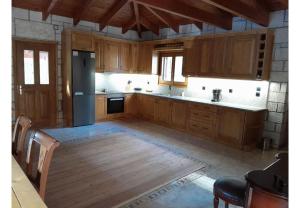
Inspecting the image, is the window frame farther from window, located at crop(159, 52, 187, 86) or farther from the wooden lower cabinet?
the wooden lower cabinet

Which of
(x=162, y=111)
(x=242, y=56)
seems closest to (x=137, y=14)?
(x=162, y=111)

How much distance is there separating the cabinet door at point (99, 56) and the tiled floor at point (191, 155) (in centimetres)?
150

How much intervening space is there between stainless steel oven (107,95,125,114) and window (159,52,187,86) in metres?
1.34

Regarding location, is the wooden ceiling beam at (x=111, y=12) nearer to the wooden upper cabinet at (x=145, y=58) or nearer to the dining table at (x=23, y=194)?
the wooden upper cabinet at (x=145, y=58)

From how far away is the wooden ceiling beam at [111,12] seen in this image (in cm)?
529

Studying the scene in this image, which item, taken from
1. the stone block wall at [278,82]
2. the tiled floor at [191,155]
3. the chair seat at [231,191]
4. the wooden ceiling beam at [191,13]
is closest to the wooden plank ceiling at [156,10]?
the wooden ceiling beam at [191,13]

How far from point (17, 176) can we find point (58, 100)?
4.53 meters

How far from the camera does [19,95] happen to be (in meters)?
5.05

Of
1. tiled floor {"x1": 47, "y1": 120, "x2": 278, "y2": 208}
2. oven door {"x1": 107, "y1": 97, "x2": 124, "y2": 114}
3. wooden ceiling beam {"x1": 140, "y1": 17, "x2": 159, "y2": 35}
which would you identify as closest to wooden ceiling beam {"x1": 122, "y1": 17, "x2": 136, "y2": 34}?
wooden ceiling beam {"x1": 140, "y1": 17, "x2": 159, "y2": 35}

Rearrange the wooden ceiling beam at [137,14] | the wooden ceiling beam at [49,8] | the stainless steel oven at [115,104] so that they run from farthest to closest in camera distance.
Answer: the stainless steel oven at [115,104] → the wooden ceiling beam at [137,14] → the wooden ceiling beam at [49,8]

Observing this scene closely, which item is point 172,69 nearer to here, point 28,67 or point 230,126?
point 230,126

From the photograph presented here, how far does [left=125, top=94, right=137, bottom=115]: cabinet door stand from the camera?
21.8 feet

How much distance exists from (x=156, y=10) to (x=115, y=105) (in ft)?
9.12

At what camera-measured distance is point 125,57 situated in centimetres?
659
